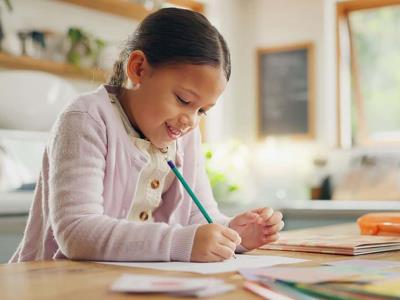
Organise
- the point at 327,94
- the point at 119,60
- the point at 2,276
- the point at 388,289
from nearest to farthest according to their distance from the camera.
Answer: the point at 388,289
the point at 2,276
the point at 119,60
the point at 327,94

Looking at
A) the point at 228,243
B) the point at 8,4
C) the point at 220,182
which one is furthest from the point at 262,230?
the point at 8,4

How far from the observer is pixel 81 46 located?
4.20m

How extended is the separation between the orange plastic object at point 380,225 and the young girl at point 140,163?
1.10 feet

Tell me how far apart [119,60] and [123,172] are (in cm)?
26

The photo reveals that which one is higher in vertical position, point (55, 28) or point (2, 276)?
point (55, 28)

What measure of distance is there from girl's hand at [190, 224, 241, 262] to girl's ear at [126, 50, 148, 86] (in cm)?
36

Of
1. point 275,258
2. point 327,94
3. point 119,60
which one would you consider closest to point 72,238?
point 275,258

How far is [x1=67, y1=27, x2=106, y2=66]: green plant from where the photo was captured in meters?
4.13

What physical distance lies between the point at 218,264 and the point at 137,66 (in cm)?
46

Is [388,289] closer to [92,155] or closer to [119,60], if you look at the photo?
[92,155]

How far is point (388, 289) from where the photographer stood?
2.14 ft

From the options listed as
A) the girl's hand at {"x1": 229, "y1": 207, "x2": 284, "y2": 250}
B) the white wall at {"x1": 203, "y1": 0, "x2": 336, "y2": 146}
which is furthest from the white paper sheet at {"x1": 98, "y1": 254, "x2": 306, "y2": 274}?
the white wall at {"x1": 203, "y1": 0, "x2": 336, "y2": 146}

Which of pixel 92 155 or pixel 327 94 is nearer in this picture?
pixel 92 155

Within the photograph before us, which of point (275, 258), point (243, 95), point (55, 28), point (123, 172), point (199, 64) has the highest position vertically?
point (55, 28)
